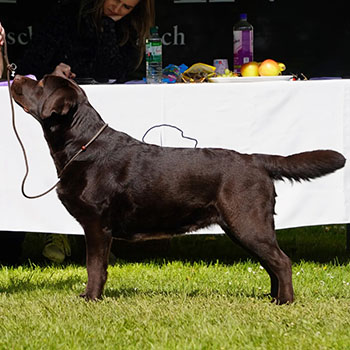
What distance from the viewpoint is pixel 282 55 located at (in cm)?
719

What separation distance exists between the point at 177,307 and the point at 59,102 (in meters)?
1.22

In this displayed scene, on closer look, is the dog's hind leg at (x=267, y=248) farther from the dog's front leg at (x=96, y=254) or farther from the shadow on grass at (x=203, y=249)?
the shadow on grass at (x=203, y=249)

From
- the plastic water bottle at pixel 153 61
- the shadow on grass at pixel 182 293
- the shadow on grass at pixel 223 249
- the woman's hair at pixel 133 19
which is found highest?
the woman's hair at pixel 133 19

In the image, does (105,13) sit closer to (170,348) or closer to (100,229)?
(100,229)

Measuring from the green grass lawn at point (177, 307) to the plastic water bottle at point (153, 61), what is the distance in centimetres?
130

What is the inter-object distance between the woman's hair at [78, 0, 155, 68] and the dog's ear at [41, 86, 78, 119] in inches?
76.8

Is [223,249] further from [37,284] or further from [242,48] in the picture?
[37,284]

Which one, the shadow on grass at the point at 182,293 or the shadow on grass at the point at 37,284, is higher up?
the shadow on grass at the point at 182,293

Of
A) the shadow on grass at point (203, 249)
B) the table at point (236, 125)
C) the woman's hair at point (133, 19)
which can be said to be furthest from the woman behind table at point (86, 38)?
the shadow on grass at point (203, 249)

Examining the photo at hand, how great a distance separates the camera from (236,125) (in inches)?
201

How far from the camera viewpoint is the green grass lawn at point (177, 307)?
3473 millimetres

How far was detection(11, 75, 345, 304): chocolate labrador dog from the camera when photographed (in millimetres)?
4086

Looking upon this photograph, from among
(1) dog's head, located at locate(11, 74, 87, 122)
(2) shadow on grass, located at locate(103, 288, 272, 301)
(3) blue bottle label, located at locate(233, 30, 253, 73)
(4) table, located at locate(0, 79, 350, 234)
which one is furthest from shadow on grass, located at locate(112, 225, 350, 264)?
(1) dog's head, located at locate(11, 74, 87, 122)

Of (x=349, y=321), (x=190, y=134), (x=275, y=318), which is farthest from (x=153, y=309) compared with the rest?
(x=190, y=134)
